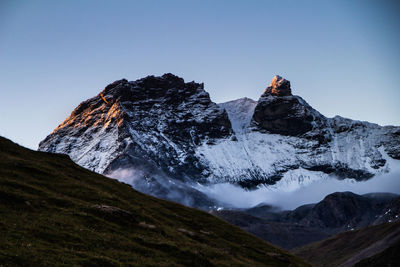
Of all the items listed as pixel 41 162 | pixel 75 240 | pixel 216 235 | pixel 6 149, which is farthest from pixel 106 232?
pixel 6 149

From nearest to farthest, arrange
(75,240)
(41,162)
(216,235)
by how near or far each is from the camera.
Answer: (75,240) < (216,235) < (41,162)

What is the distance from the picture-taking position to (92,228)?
46.1 metres

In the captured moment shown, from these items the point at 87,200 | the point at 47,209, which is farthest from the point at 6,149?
the point at 47,209

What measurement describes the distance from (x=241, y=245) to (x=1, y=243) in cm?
3902

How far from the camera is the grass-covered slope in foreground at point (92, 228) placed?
37531mm

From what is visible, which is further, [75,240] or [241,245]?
[241,245]

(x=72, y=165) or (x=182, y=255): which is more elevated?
(x=72, y=165)

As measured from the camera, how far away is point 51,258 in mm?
34438

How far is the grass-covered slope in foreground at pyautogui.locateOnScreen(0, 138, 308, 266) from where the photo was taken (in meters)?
37.5

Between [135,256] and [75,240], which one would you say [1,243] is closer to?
[75,240]

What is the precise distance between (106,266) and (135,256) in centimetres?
521

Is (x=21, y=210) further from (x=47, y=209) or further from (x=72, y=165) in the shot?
(x=72, y=165)

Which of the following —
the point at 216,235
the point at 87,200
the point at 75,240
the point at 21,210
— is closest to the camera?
the point at 75,240

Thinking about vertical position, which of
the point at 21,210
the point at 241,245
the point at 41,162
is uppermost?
the point at 41,162
